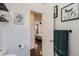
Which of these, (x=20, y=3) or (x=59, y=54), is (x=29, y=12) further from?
(x=59, y=54)

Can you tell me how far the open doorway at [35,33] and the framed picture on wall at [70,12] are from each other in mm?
299

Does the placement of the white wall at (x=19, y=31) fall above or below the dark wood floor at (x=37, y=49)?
above

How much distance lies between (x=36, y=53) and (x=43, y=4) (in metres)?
0.61

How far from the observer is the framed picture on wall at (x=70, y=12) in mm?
1362

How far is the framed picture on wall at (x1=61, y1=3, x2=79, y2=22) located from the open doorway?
30 centimetres

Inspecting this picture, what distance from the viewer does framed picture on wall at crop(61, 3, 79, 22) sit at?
1362mm

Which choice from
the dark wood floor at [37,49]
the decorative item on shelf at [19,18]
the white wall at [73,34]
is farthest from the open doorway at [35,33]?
the white wall at [73,34]

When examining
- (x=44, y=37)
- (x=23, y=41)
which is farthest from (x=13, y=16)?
(x=44, y=37)

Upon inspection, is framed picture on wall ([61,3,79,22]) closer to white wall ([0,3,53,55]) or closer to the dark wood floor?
white wall ([0,3,53,55])

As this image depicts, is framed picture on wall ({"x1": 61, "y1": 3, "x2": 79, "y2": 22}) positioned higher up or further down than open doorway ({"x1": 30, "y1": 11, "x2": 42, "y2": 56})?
higher up

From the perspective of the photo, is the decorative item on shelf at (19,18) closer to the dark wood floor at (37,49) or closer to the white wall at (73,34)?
the dark wood floor at (37,49)

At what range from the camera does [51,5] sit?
1.44m

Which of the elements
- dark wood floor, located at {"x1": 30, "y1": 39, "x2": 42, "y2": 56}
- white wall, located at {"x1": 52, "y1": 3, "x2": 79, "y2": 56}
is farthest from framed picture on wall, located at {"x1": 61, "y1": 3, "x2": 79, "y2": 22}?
dark wood floor, located at {"x1": 30, "y1": 39, "x2": 42, "y2": 56}

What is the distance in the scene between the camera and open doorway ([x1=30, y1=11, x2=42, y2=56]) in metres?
1.42
